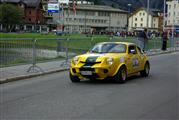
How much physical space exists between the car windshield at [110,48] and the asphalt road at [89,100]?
1185 mm

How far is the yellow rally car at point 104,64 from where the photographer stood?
601 inches

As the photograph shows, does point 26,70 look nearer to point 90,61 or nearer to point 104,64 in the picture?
point 90,61

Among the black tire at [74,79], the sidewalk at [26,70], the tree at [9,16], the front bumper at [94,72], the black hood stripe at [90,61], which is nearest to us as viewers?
the front bumper at [94,72]

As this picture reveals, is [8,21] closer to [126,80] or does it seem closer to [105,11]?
[105,11]

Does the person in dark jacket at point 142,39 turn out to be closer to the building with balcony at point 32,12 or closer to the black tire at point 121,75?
the black tire at point 121,75

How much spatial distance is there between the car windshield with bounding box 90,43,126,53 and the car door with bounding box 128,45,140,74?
0.29m

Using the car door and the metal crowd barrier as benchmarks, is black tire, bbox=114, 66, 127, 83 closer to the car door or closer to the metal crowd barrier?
the car door

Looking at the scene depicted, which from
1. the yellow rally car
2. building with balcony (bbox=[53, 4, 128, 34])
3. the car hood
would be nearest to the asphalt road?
the yellow rally car

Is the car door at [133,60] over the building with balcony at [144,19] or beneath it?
beneath

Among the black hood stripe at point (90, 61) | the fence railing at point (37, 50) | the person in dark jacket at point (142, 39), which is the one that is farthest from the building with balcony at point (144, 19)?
the black hood stripe at point (90, 61)

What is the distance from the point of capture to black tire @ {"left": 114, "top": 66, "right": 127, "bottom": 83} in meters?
15.4

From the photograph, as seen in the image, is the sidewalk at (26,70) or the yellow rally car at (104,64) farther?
the sidewalk at (26,70)

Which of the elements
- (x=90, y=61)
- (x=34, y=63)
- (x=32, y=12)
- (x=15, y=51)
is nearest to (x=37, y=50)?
(x=34, y=63)

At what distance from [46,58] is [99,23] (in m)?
157
